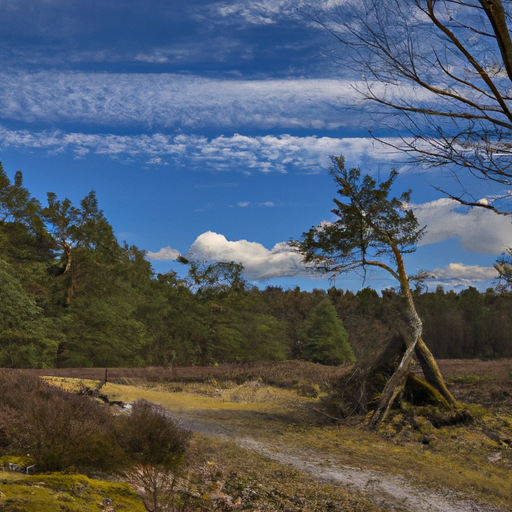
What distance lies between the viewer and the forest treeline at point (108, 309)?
27.2m

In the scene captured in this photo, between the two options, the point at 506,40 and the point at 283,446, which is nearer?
the point at 506,40

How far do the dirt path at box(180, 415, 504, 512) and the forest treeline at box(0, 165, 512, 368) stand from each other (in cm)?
1899

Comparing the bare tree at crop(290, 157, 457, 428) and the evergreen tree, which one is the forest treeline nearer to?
the evergreen tree

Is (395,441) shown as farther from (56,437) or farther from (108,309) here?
(108,309)

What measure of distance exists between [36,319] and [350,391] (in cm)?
2052

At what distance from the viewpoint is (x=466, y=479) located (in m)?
7.58

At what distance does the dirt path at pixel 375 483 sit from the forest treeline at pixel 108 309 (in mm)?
18989

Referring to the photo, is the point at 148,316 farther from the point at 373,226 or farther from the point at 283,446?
the point at 283,446

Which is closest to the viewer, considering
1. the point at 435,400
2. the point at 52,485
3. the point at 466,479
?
the point at 52,485

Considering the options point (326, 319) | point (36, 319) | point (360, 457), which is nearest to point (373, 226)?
point (360, 457)

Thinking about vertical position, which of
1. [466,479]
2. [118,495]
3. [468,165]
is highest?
[468,165]

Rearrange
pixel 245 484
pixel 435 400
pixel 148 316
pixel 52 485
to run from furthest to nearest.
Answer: pixel 148 316 → pixel 435 400 → pixel 245 484 → pixel 52 485

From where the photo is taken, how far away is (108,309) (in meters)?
31.3

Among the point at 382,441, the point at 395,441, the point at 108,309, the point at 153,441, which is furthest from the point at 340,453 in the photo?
the point at 108,309
